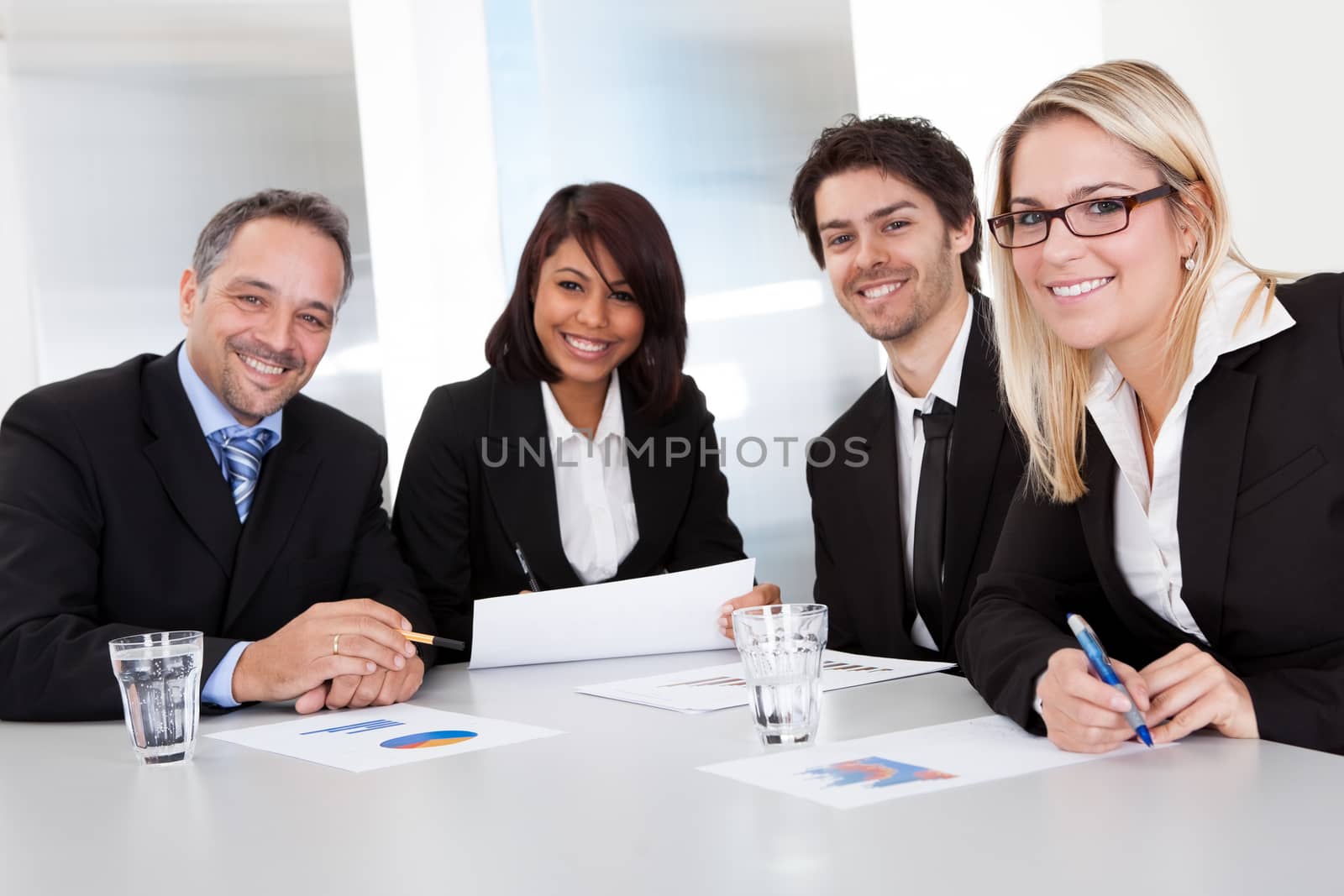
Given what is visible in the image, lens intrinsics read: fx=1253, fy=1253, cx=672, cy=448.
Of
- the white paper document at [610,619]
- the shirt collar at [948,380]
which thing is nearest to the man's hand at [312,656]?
the white paper document at [610,619]

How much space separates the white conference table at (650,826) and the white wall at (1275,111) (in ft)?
8.19

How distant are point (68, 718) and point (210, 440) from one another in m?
0.63

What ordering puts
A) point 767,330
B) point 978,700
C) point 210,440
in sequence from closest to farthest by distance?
point 978,700, point 210,440, point 767,330

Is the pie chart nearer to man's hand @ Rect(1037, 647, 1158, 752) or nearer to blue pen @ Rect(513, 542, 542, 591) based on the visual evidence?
man's hand @ Rect(1037, 647, 1158, 752)

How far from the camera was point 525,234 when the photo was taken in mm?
4250

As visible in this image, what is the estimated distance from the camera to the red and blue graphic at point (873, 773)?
1144 mm

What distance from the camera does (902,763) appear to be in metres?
1.21

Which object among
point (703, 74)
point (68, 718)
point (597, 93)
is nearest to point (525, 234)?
point (597, 93)

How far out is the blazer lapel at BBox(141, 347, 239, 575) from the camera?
2066 millimetres

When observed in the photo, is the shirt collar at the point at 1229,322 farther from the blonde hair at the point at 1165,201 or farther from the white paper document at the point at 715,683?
the white paper document at the point at 715,683

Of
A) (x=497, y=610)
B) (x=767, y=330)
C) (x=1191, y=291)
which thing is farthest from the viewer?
(x=767, y=330)

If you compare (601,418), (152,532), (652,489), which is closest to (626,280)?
(601,418)

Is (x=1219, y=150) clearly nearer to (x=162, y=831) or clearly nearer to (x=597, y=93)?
(x=597, y=93)

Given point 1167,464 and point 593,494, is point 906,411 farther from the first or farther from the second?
point 1167,464
